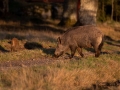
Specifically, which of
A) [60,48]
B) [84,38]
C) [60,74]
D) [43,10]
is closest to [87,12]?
[60,48]

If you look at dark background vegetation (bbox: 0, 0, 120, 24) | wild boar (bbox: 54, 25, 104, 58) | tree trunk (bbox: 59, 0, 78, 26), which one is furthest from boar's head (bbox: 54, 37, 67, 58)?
dark background vegetation (bbox: 0, 0, 120, 24)

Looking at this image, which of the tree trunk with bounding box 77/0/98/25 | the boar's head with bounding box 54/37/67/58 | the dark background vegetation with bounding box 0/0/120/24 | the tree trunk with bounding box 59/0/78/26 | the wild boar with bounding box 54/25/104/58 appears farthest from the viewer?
the dark background vegetation with bounding box 0/0/120/24

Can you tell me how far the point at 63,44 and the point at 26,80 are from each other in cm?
532

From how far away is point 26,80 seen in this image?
9648 mm

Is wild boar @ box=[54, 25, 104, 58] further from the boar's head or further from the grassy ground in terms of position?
the grassy ground

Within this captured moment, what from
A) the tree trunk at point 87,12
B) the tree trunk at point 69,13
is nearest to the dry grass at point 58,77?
the tree trunk at point 87,12

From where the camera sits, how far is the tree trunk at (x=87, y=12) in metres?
24.0

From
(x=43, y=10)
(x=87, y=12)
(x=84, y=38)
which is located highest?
(x=87, y=12)

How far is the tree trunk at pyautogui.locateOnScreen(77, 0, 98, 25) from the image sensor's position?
24000 mm

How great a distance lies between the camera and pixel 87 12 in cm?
2422

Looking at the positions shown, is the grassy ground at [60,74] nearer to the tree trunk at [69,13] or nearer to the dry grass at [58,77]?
the dry grass at [58,77]

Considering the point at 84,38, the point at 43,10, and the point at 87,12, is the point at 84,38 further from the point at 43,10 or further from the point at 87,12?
the point at 43,10

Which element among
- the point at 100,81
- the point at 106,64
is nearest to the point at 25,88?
the point at 100,81

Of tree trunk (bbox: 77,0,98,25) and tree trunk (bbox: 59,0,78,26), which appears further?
tree trunk (bbox: 59,0,78,26)
